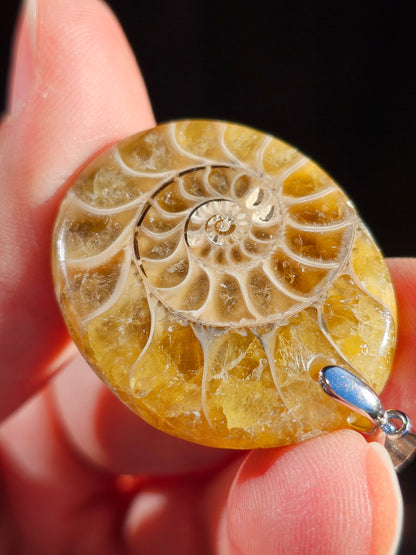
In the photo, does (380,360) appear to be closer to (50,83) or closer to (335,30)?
(50,83)

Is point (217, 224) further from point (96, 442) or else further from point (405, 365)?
point (96, 442)

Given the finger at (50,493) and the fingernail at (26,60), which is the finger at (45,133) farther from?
the finger at (50,493)

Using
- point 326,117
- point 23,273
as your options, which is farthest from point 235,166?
point 326,117

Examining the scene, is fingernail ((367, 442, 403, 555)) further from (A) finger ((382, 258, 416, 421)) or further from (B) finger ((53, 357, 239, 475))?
(B) finger ((53, 357, 239, 475))

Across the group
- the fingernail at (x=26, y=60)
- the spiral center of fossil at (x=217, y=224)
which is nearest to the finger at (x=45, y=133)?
the fingernail at (x=26, y=60)

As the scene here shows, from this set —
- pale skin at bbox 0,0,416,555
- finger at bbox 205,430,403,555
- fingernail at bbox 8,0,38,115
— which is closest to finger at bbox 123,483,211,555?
pale skin at bbox 0,0,416,555

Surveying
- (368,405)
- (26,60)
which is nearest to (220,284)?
(368,405)
